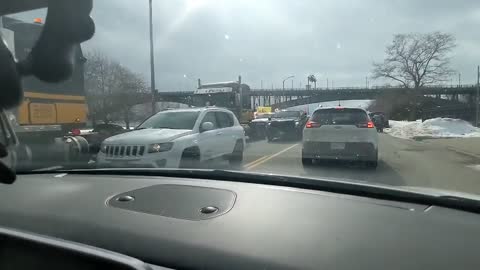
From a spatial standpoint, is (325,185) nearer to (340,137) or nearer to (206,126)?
(206,126)

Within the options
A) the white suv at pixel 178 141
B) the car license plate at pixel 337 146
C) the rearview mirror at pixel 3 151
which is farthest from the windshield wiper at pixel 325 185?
the car license plate at pixel 337 146

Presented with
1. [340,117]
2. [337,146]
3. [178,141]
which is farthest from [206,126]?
[340,117]

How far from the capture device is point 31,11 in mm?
1430

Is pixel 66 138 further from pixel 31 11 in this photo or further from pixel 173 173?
pixel 31 11

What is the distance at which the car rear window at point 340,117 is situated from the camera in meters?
10.5

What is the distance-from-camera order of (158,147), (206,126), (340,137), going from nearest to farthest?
(158,147) → (206,126) → (340,137)

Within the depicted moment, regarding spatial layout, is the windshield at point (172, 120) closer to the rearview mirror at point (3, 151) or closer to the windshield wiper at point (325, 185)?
the windshield wiper at point (325, 185)

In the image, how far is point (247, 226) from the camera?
2316mm

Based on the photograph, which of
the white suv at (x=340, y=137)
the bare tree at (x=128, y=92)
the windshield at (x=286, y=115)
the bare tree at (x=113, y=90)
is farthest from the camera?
the windshield at (x=286, y=115)

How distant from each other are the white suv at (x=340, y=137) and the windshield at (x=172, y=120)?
2507mm

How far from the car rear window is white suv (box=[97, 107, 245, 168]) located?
2.06 meters

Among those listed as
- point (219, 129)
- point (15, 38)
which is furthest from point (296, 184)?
point (219, 129)

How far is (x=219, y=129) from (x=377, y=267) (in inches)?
342

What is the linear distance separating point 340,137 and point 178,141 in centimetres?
372
